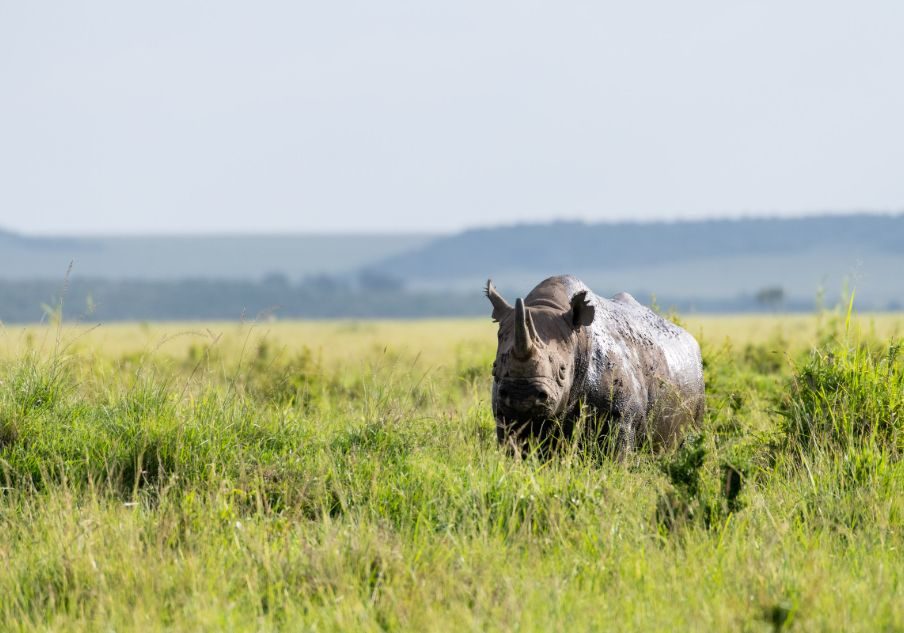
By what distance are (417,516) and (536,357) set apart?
4.20 ft

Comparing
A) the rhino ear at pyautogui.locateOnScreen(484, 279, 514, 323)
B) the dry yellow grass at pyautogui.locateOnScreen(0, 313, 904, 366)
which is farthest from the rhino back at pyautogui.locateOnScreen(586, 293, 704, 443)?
the dry yellow grass at pyautogui.locateOnScreen(0, 313, 904, 366)

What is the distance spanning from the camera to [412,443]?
8578mm

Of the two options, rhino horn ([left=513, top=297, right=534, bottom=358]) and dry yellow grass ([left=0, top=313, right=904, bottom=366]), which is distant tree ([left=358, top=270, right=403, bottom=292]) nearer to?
dry yellow grass ([left=0, top=313, right=904, bottom=366])

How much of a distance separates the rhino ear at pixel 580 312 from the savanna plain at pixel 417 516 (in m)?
0.76

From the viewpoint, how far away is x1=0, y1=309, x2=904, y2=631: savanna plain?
234 inches

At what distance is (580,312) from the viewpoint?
862 centimetres

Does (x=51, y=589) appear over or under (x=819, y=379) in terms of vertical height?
under

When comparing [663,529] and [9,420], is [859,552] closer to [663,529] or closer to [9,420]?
[663,529]

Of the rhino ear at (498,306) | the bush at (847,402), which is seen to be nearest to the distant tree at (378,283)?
the bush at (847,402)

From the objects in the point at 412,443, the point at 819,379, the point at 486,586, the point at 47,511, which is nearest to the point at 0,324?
the point at 47,511

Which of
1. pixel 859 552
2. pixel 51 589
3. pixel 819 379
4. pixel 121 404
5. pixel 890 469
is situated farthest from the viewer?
pixel 819 379

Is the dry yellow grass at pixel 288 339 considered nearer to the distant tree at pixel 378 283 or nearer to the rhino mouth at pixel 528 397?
A: the rhino mouth at pixel 528 397

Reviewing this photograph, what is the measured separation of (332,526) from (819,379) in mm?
3852

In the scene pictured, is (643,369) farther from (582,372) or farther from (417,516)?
(417,516)
